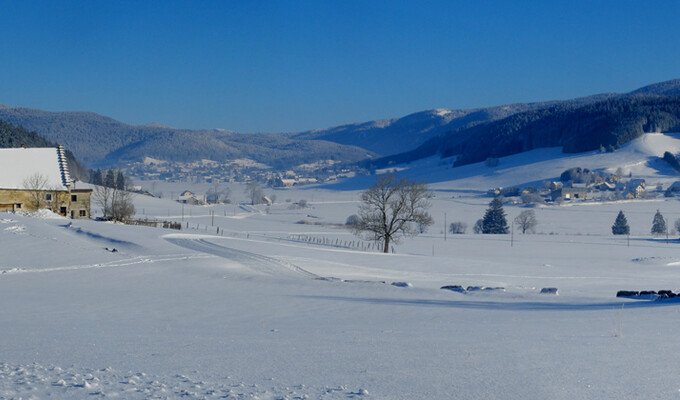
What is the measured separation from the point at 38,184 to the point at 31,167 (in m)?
1.81

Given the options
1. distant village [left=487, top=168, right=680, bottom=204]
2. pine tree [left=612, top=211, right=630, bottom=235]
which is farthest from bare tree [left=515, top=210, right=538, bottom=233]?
distant village [left=487, top=168, right=680, bottom=204]

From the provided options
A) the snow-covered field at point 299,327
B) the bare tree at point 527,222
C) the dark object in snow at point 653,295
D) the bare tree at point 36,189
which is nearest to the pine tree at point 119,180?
the bare tree at point 36,189

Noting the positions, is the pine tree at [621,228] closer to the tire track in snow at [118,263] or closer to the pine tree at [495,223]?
the pine tree at [495,223]

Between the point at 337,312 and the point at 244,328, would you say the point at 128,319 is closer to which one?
the point at 244,328

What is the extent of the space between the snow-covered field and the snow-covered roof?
669 inches

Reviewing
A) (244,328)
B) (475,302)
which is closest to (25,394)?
(244,328)

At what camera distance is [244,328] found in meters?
12.6

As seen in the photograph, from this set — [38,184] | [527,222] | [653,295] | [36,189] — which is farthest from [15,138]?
[653,295]

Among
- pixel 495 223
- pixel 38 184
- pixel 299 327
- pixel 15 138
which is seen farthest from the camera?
pixel 15 138

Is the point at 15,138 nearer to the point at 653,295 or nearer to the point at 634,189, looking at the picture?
the point at 634,189

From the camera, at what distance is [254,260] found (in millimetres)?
28141

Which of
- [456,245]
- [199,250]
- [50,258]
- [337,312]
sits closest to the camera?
[337,312]

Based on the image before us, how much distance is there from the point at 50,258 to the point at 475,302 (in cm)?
1757

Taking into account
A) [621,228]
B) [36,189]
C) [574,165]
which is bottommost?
[621,228]
